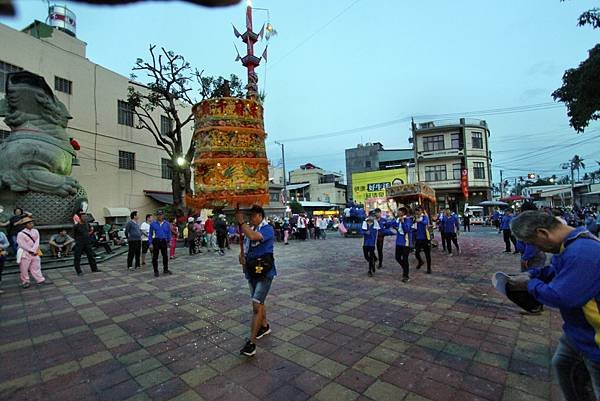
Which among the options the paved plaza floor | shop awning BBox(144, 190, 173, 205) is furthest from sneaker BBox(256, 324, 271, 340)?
shop awning BBox(144, 190, 173, 205)

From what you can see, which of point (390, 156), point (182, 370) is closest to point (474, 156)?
point (390, 156)

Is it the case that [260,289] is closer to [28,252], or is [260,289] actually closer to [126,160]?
[28,252]

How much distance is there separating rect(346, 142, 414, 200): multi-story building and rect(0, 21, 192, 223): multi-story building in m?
29.7

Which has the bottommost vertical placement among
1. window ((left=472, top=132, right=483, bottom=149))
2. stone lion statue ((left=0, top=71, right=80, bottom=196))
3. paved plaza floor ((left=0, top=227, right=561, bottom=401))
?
paved plaza floor ((left=0, top=227, right=561, bottom=401))

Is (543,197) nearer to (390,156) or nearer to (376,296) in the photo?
(390,156)

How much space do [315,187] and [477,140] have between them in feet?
79.1

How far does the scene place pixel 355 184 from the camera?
4153 cm

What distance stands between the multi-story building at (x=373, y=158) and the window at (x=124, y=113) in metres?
30.4

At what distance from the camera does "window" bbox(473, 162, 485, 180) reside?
34.0 meters

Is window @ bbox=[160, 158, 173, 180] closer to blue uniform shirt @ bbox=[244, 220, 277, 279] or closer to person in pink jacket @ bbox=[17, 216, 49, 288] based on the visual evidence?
person in pink jacket @ bbox=[17, 216, 49, 288]

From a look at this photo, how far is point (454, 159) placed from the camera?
1368 inches

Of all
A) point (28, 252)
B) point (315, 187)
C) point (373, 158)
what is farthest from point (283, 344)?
point (315, 187)

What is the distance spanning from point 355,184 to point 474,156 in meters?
14.8

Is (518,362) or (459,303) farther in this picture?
(459,303)
